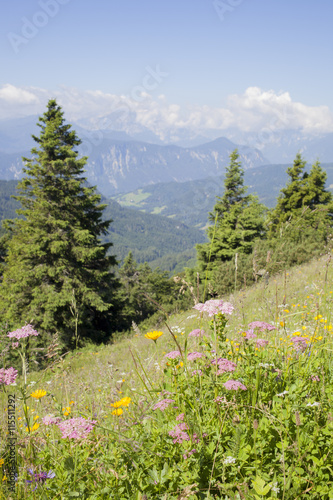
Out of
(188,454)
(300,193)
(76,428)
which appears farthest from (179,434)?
(300,193)

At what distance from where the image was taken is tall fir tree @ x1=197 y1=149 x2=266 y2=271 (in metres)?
28.5

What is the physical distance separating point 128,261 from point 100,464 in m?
60.7

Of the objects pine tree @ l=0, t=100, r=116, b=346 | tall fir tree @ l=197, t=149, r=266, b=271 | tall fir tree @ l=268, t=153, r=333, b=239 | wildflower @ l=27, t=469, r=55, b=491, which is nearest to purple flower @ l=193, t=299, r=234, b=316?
wildflower @ l=27, t=469, r=55, b=491

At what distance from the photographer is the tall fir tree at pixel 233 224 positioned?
28.5 m

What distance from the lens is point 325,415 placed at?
72.5 inches

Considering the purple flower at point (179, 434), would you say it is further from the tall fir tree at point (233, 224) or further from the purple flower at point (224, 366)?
the tall fir tree at point (233, 224)

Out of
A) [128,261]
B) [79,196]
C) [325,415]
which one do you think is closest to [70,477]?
[325,415]

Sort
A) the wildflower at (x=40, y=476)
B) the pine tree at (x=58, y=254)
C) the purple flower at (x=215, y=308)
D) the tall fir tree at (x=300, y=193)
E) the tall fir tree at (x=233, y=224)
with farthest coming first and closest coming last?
the tall fir tree at (x=300, y=193), the tall fir tree at (x=233, y=224), the pine tree at (x=58, y=254), the purple flower at (x=215, y=308), the wildflower at (x=40, y=476)

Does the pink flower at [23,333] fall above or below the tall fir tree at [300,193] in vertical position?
below

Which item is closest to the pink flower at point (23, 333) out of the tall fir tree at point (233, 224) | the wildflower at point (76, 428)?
the wildflower at point (76, 428)

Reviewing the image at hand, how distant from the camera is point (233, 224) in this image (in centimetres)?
3238

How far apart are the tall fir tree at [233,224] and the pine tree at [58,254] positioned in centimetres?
968

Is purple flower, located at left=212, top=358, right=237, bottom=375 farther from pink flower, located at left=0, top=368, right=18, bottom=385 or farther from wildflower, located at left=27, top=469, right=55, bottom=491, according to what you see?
pink flower, located at left=0, top=368, right=18, bottom=385

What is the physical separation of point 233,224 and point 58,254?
64.6 feet
